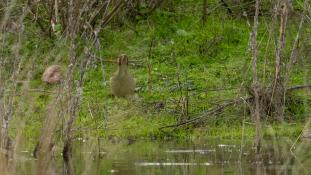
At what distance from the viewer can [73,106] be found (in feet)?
27.9

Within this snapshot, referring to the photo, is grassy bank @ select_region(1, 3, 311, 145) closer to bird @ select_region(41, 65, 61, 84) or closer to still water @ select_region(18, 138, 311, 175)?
bird @ select_region(41, 65, 61, 84)

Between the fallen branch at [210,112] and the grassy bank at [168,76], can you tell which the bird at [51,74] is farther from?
the fallen branch at [210,112]

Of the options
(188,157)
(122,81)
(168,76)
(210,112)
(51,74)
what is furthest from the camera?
(168,76)

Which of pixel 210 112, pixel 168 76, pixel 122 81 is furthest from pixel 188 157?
pixel 168 76

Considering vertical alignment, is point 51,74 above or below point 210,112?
above

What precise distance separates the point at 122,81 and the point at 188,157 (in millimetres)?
2499

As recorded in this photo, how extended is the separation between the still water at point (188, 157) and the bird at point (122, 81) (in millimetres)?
1162

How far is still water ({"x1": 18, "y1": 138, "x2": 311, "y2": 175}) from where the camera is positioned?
865cm

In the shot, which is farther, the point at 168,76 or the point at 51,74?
the point at 168,76

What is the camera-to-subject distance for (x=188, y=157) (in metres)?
9.42

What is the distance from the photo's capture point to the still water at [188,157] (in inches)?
340

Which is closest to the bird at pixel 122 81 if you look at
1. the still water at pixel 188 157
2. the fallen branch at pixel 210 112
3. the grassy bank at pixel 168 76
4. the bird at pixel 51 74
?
the grassy bank at pixel 168 76

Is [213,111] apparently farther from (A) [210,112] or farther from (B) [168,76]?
(B) [168,76]

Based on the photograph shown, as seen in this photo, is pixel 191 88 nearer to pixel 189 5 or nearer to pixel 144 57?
pixel 144 57
